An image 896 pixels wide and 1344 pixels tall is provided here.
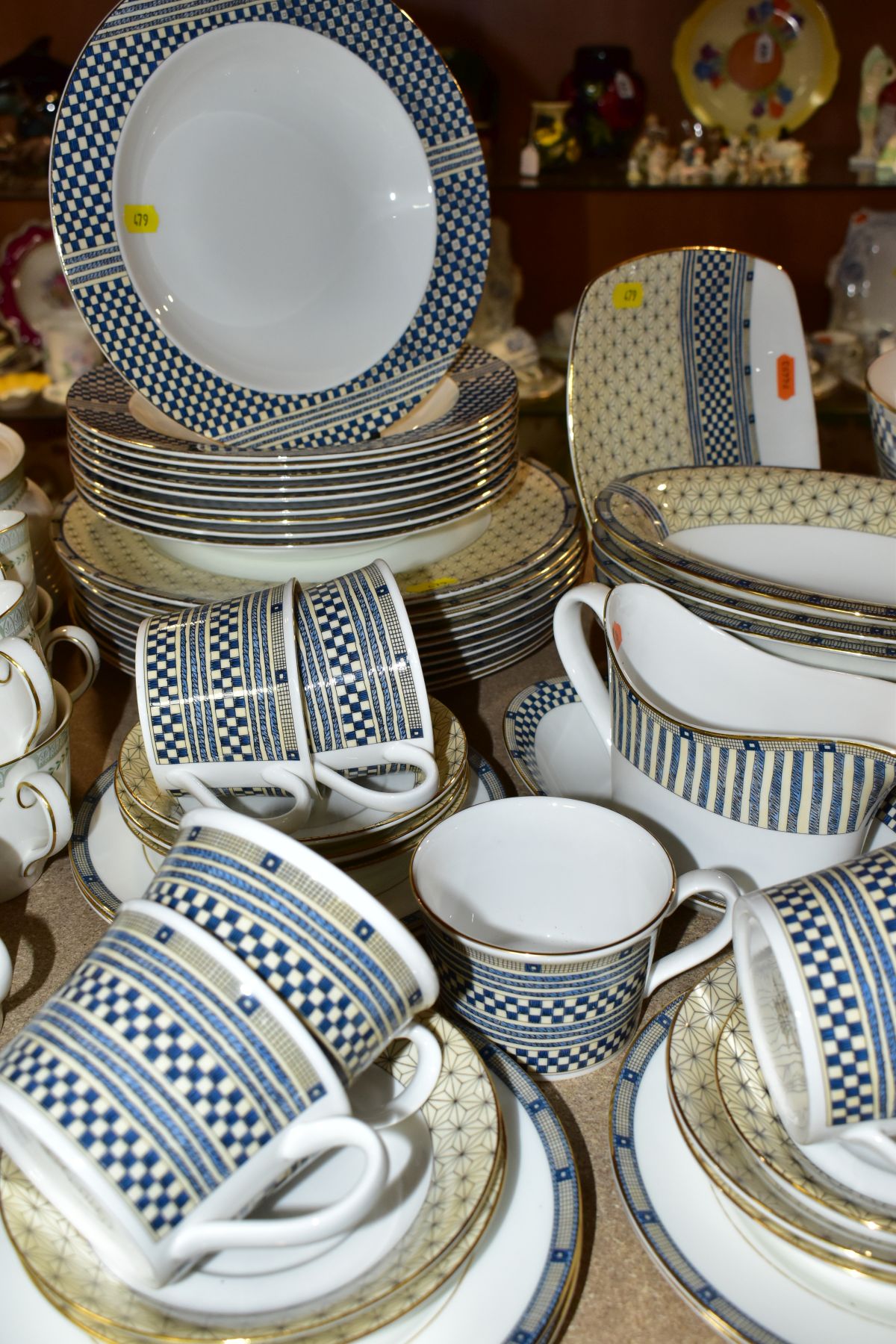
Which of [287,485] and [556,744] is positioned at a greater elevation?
[287,485]

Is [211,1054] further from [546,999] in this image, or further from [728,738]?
[728,738]

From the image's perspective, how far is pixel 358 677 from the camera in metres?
0.65

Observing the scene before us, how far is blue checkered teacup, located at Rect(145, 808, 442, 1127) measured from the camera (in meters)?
0.45

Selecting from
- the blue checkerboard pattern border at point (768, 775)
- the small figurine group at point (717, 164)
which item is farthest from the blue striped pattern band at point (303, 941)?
the small figurine group at point (717, 164)

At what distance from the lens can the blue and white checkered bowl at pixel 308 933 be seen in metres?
0.45

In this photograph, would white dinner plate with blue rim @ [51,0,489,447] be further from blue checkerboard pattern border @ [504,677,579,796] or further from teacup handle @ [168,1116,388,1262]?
teacup handle @ [168,1116,388,1262]

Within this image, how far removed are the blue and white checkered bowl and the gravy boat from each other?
225mm

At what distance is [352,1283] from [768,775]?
31 cm

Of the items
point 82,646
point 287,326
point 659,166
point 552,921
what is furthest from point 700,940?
point 659,166

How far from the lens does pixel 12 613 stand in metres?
0.70

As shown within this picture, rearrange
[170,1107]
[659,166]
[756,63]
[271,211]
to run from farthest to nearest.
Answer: [756,63] → [659,166] → [271,211] → [170,1107]

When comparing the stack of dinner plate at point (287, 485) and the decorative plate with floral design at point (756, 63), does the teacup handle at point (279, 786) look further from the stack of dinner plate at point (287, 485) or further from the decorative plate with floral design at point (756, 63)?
the decorative plate with floral design at point (756, 63)

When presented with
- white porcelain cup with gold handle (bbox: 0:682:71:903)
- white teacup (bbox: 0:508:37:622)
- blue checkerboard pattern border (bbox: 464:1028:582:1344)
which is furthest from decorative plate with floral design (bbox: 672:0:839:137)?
blue checkerboard pattern border (bbox: 464:1028:582:1344)

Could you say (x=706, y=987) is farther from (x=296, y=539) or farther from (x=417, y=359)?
(x=417, y=359)
